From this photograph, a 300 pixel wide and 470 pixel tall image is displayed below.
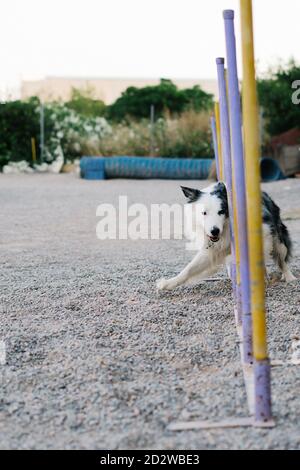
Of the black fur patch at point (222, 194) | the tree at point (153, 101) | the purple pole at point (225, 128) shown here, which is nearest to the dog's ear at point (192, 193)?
the black fur patch at point (222, 194)

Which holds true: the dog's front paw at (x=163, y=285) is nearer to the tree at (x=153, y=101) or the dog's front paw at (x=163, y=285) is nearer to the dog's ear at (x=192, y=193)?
the dog's ear at (x=192, y=193)

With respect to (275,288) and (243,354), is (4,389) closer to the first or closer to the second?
(243,354)

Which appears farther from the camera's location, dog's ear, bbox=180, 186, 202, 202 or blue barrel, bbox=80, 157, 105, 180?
blue barrel, bbox=80, 157, 105, 180

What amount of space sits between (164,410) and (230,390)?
301mm

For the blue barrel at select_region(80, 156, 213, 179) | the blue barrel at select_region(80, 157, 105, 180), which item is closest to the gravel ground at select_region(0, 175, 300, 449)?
the blue barrel at select_region(80, 156, 213, 179)

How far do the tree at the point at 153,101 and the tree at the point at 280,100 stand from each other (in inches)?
136

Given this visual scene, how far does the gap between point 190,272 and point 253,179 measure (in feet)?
7.34

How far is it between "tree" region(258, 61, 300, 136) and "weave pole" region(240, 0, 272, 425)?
1681 cm

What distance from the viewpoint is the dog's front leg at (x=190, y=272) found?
442cm

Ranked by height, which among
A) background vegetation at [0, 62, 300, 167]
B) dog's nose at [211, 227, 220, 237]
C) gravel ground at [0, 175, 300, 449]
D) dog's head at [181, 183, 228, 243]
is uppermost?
background vegetation at [0, 62, 300, 167]

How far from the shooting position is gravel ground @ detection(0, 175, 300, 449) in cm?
228

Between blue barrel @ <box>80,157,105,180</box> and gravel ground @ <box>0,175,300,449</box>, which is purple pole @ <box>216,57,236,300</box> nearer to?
gravel ground @ <box>0,175,300,449</box>

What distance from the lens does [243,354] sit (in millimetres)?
2947
